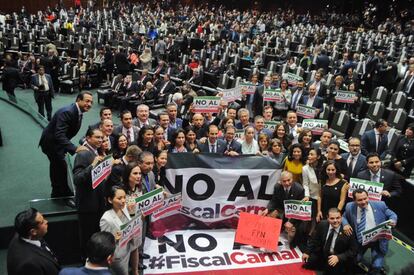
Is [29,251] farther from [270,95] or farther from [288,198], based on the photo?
[270,95]

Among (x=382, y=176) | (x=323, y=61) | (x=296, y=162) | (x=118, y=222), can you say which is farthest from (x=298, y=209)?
(x=323, y=61)

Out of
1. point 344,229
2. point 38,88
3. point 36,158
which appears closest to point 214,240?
point 344,229

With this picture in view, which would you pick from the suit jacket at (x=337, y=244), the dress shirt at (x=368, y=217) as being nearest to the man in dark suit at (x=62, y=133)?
the suit jacket at (x=337, y=244)

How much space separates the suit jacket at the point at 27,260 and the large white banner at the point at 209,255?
1.70 m

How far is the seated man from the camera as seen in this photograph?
208 inches

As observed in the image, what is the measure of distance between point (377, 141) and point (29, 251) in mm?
5950

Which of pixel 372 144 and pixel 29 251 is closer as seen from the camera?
pixel 29 251

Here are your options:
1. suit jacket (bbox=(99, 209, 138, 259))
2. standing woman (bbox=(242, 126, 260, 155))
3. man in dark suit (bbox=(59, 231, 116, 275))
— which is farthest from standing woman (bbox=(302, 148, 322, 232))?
man in dark suit (bbox=(59, 231, 116, 275))

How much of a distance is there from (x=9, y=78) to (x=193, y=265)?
10.8m

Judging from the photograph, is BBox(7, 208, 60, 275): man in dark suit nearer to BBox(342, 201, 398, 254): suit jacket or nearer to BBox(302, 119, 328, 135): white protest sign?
BBox(342, 201, 398, 254): suit jacket

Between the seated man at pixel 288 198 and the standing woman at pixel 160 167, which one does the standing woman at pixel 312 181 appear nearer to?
the seated man at pixel 288 198

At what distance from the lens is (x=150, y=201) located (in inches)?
178

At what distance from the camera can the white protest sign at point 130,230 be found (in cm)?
385

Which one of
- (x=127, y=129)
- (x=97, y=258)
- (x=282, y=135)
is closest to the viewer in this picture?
(x=97, y=258)
